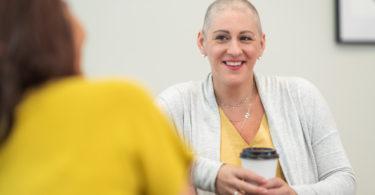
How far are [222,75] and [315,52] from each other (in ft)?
2.67

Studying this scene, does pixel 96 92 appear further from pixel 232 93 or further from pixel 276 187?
pixel 232 93

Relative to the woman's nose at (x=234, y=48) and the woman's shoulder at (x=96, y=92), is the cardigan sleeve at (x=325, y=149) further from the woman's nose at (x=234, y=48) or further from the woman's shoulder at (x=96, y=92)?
the woman's shoulder at (x=96, y=92)

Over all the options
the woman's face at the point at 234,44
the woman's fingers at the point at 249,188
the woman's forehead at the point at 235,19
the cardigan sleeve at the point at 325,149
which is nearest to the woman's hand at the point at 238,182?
the woman's fingers at the point at 249,188

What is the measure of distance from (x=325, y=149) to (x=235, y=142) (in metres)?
0.27

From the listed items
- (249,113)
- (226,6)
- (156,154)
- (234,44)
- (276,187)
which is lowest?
(276,187)

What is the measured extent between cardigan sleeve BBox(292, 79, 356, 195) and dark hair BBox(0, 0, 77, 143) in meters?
1.02

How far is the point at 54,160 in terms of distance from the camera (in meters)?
0.67

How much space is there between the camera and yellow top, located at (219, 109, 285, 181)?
160cm

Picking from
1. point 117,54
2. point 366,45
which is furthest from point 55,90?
point 366,45

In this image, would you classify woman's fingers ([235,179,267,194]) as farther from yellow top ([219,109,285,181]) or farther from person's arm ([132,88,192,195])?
person's arm ([132,88,192,195])

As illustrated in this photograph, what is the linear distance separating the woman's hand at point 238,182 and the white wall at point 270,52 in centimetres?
78

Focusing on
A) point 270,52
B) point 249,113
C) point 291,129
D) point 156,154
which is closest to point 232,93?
point 249,113

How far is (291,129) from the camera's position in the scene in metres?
1.63

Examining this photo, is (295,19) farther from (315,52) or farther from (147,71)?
(147,71)
